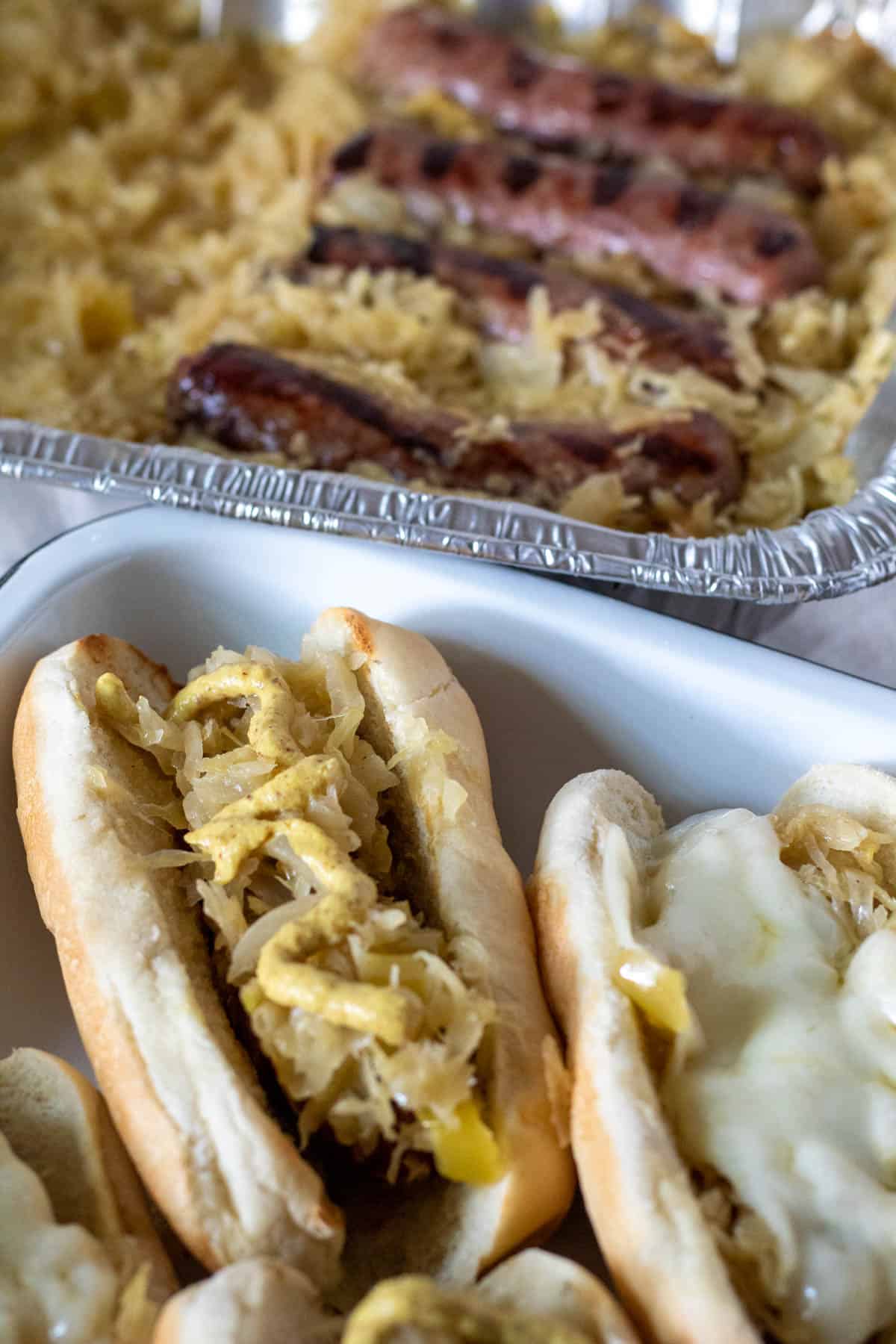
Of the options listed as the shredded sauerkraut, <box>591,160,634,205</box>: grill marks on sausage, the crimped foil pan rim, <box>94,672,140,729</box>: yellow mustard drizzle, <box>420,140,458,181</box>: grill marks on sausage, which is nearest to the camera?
the shredded sauerkraut

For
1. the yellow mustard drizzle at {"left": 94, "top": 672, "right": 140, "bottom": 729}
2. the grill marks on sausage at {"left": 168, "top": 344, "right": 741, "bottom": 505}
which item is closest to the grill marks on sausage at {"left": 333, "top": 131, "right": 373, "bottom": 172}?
the grill marks on sausage at {"left": 168, "top": 344, "right": 741, "bottom": 505}

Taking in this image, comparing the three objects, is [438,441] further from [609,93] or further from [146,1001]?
[609,93]

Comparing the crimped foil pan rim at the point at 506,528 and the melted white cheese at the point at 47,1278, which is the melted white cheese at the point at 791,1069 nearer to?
the crimped foil pan rim at the point at 506,528

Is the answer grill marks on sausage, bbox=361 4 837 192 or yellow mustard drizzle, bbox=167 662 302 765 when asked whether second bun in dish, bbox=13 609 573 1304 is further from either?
grill marks on sausage, bbox=361 4 837 192

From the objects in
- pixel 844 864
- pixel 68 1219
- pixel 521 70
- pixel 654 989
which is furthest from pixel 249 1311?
pixel 521 70

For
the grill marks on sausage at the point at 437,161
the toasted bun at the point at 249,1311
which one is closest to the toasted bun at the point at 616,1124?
the toasted bun at the point at 249,1311
